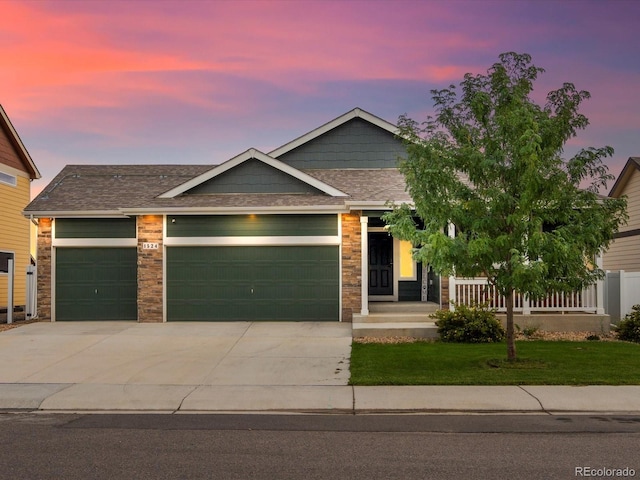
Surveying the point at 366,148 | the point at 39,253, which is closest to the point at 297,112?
the point at 366,148

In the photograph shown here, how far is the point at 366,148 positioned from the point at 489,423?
14493mm

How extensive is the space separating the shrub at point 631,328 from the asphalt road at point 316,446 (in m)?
7.54

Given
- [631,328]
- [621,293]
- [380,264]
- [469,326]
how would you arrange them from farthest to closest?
[380,264] < [621,293] < [631,328] < [469,326]

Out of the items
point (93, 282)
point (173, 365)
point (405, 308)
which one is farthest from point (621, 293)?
point (93, 282)

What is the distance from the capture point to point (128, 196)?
19859mm

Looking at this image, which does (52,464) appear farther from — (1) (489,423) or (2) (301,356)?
(2) (301,356)

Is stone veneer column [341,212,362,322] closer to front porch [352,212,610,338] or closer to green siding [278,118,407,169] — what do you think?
front porch [352,212,610,338]

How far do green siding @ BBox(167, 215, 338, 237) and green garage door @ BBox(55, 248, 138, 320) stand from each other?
6.57 ft

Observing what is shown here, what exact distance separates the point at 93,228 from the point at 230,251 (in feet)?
14.3

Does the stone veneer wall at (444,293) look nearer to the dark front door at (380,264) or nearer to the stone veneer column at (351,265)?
the stone veneer column at (351,265)

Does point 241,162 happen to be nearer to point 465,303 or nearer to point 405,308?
point 405,308

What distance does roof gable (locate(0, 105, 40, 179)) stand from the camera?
2259 cm

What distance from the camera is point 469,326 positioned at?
14.9 m

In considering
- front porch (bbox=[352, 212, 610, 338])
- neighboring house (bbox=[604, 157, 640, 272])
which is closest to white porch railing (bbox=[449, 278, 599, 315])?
front porch (bbox=[352, 212, 610, 338])
